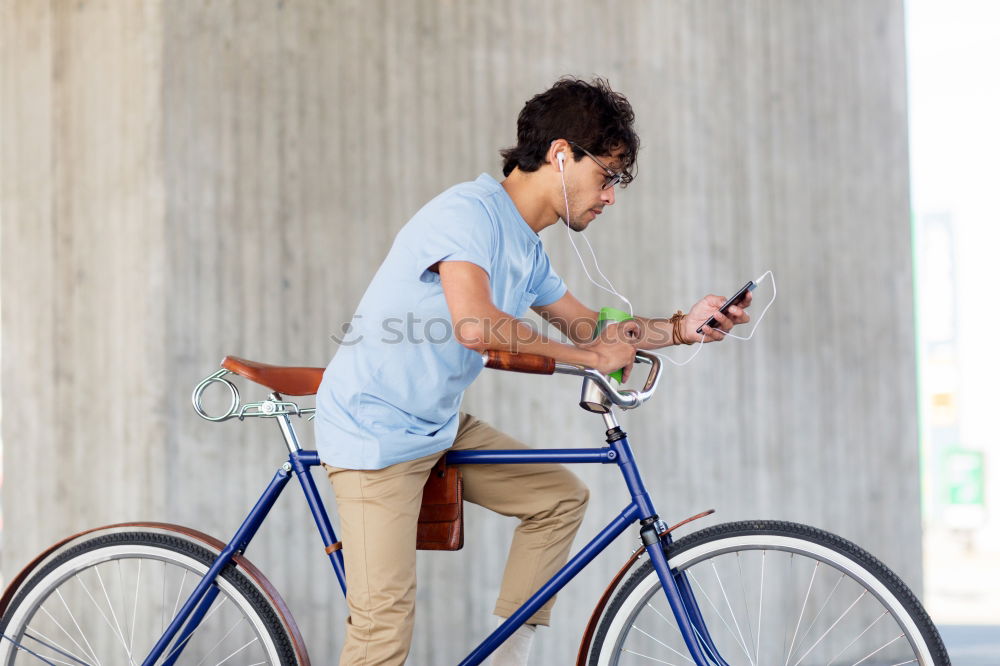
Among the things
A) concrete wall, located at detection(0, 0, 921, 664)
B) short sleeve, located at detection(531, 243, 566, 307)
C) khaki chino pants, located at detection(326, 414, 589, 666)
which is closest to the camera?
khaki chino pants, located at detection(326, 414, 589, 666)

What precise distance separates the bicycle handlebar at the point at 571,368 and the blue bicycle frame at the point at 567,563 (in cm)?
8

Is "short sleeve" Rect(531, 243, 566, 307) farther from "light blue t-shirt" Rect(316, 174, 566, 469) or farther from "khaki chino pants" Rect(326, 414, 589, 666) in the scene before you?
"khaki chino pants" Rect(326, 414, 589, 666)

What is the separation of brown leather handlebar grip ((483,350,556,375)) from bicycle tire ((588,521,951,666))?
0.38 metres

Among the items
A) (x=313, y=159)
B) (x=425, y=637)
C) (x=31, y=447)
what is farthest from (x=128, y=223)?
(x=425, y=637)

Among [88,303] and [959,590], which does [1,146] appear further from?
[959,590]

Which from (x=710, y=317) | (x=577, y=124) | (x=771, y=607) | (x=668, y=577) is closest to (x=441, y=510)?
(x=668, y=577)

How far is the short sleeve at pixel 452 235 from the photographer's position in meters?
1.54

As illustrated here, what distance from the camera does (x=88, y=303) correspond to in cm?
259

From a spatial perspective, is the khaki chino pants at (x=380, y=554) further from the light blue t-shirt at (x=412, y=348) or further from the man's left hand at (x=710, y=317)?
the man's left hand at (x=710, y=317)

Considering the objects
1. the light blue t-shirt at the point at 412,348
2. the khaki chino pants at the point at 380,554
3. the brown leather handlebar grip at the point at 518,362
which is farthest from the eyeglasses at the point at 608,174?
the khaki chino pants at the point at 380,554

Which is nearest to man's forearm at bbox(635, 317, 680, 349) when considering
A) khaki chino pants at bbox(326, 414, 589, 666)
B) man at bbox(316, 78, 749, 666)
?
→ man at bbox(316, 78, 749, 666)

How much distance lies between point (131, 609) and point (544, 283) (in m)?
1.44

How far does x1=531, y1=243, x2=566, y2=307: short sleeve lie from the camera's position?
187cm

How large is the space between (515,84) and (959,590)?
4.29 metres
